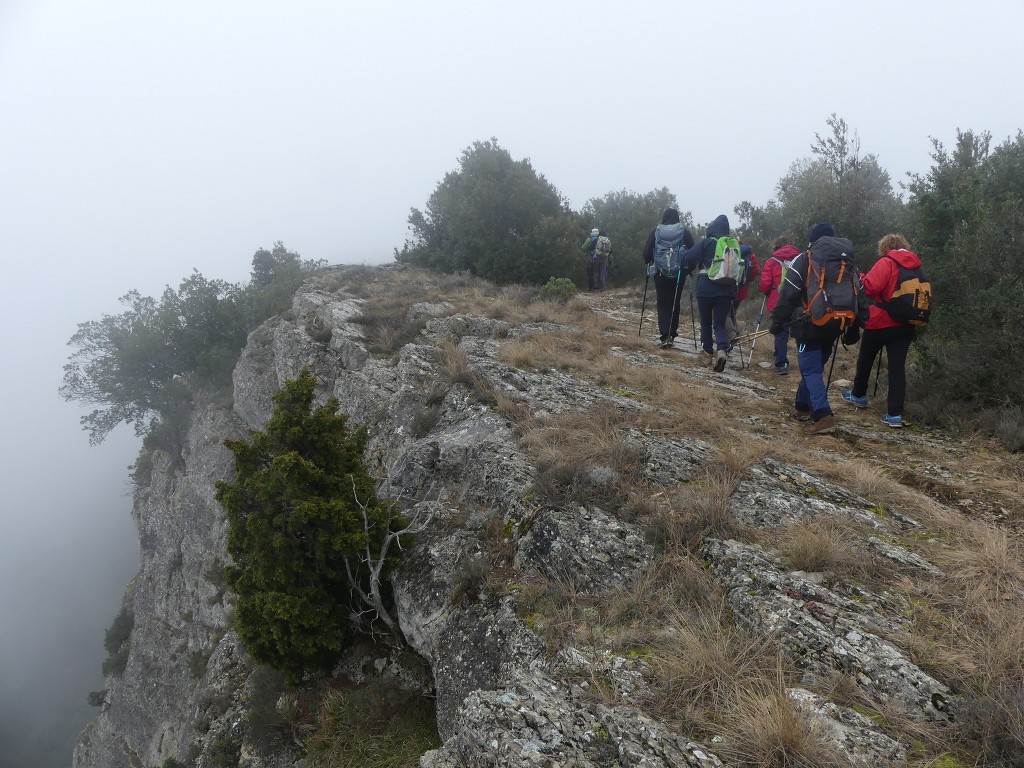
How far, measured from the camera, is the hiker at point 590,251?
18.5m

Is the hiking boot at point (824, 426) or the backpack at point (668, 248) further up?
the backpack at point (668, 248)

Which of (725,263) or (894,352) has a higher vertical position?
(725,263)

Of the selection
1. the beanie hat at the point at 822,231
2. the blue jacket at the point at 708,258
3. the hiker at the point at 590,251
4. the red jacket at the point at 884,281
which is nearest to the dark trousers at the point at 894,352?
the red jacket at the point at 884,281

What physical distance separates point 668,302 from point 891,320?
4.65 metres

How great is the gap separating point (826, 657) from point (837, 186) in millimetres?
16807

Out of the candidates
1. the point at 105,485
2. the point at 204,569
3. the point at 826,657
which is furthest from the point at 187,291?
the point at 105,485

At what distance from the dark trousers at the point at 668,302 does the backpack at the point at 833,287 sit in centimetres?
368

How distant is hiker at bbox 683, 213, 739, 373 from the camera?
907 centimetres

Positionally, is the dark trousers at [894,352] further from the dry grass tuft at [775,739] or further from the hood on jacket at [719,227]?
the dry grass tuft at [775,739]

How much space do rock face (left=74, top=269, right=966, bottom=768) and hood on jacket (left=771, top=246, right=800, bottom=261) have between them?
102 inches

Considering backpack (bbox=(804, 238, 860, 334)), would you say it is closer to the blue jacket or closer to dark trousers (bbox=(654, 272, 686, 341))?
the blue jacket

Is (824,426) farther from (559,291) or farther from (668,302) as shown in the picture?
(559,291)

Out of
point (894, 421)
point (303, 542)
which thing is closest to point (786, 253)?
point (894, 421)

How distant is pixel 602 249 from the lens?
19.4m
